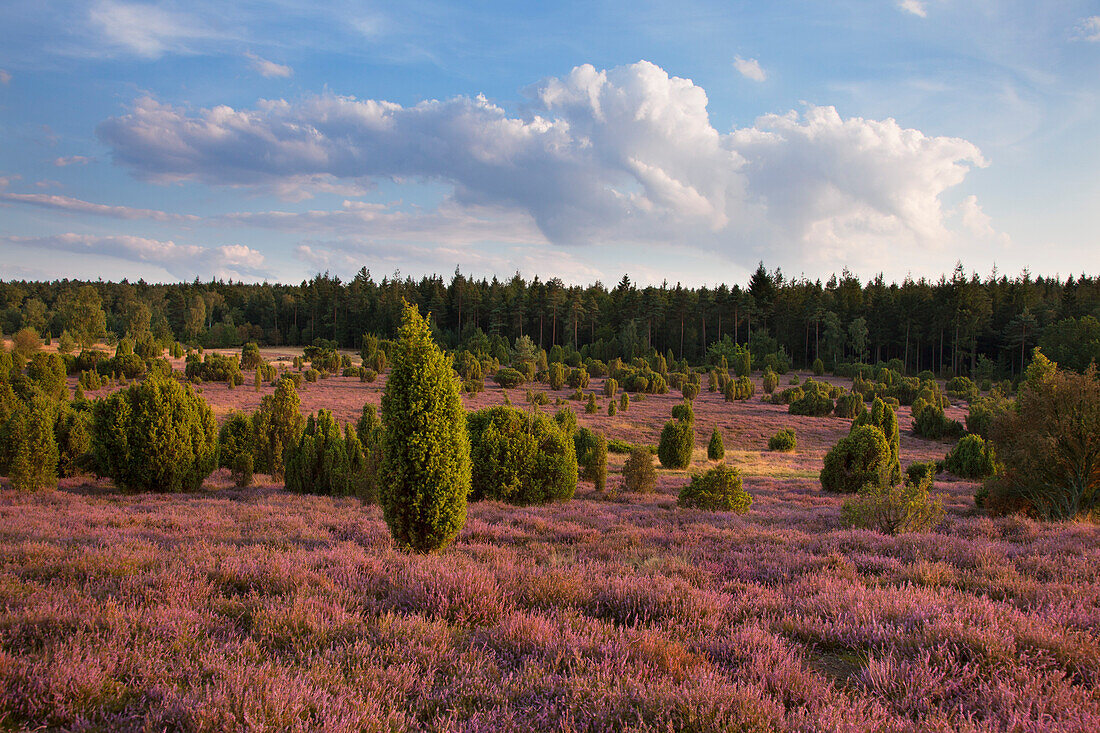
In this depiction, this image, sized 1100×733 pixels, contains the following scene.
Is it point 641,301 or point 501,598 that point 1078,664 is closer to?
point 501,598

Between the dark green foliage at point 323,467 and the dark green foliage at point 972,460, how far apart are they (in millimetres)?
27660

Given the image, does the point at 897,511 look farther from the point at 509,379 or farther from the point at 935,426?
the point at 509,379

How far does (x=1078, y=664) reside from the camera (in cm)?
374

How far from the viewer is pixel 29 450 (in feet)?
48.5

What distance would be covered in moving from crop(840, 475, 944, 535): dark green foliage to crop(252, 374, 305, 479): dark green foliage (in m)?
19.3

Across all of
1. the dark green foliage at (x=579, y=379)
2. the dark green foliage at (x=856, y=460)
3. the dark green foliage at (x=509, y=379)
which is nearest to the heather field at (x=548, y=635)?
the dark green foliage at (x=856, y=460)

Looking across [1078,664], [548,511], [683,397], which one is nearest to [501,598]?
[1078,664]

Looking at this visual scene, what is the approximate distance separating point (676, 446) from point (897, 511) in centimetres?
1738

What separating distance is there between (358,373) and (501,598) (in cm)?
5259

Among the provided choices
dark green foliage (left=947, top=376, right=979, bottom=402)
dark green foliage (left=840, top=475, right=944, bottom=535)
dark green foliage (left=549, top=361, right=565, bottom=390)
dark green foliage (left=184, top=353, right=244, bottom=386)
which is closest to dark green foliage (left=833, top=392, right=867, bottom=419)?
dark green foliage (left=947, top=376, right=979, bottom=402)

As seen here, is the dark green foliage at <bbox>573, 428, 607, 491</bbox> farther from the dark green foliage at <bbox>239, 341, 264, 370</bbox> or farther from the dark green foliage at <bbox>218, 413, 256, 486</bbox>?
the dark green foliage at <bbox>239, 341, 264, 370</bbox>

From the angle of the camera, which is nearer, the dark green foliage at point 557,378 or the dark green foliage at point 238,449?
the dark green foliage at point 238,449

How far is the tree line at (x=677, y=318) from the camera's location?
68.2 metres

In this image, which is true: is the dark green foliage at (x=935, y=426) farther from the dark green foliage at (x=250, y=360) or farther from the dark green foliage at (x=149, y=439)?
the dark green foliage at (x=250, y=360)
